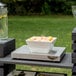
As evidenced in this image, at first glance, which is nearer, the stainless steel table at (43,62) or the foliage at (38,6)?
the stainless steel table at (43,62)

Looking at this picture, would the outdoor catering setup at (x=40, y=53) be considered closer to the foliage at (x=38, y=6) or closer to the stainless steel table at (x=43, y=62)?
the stainless steel table at (x=43, y=62)

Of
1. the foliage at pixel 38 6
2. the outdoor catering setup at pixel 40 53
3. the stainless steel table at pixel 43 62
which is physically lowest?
the foliage at pixel 38 6

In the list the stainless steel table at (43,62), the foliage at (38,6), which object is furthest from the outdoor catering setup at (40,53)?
the foliage at (38,6)

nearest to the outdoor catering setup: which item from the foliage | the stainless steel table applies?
→ the stainless steel table

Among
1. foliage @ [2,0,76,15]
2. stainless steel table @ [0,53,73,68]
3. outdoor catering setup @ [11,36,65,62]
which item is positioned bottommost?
foliage @ [2,0,76,15]

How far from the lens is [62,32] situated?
672 cm

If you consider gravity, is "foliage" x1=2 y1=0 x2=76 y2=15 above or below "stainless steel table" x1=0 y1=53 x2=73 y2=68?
below

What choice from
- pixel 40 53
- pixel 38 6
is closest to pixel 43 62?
pixel 40 53

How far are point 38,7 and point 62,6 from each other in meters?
0.97

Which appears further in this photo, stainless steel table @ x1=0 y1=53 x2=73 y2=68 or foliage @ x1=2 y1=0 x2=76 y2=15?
foliage @ x1=2 y1=0 x2=76 y2=15

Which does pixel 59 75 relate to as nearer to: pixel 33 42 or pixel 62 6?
pixel 33 42

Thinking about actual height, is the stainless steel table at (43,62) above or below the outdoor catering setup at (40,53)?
below

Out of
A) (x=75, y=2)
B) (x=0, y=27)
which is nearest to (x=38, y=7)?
(x=75, y=2)

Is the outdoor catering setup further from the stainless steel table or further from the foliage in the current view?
the foliage
